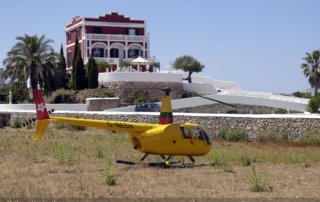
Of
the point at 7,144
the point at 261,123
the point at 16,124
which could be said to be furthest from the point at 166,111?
the point at 16,124

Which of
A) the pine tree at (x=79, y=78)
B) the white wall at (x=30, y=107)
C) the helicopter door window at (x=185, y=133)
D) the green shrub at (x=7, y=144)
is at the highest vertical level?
the pine tree at (x=79, y=78)

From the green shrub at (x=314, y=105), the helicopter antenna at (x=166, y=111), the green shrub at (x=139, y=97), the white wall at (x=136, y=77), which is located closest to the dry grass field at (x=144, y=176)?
the helicopter antenna at (x=166, y=111)

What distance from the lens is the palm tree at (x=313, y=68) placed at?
7300 centimetres

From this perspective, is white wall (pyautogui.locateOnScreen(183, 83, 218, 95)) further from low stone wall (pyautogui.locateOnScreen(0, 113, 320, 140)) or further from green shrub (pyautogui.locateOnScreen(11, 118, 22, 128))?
low stone wall (pyautogui.locateOnScreen(0, 113, 320, 140))

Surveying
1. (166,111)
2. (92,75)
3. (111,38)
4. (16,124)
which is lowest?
(16,124)

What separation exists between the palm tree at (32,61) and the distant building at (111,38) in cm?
1790

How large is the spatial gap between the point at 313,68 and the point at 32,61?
31.8 m

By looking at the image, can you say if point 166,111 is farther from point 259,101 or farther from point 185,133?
point 259,101

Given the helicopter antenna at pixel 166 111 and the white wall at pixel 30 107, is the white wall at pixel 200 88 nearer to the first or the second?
the white wall at pixel 30 107

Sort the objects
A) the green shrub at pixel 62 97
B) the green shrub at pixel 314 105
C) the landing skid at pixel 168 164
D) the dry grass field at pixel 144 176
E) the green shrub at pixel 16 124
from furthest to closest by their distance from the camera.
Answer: the green shrub at pixel 62 97, the green shrub at pixel 314 105, the green shrub at pixel 16 124, the landing skid at pixel 168 164, the dry grass field at pixel 144 176

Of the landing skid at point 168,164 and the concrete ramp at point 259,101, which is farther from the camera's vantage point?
the concrete ramp at point 259,101

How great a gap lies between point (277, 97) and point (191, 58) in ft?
58.1

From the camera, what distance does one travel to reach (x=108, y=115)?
42688mm

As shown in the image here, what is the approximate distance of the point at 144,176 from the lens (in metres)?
18.0
